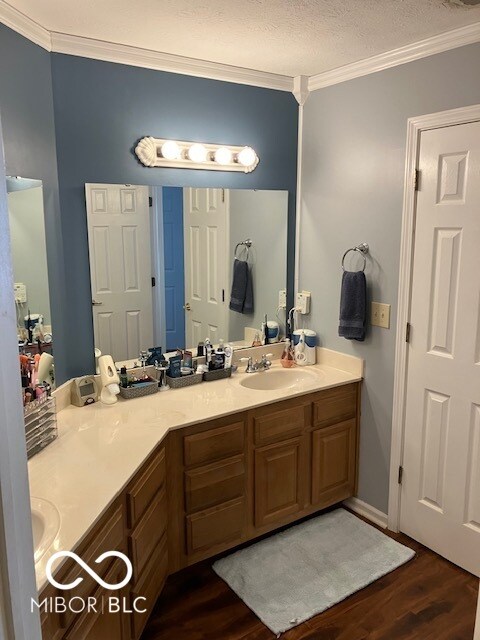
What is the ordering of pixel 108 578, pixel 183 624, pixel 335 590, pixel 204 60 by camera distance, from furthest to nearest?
pixel 204 60
pixel 335 590
pixel 183 624
pixel 108 578

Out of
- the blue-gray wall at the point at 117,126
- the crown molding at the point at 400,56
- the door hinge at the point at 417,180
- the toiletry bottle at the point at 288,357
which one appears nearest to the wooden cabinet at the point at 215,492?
the toiletry bottle at the point at 288,357

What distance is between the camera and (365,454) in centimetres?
292

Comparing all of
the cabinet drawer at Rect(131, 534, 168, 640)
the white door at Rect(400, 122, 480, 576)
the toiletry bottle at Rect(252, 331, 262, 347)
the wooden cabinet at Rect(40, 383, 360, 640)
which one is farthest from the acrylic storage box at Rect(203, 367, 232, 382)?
the white door at Rect(400, 122, 480, 576)

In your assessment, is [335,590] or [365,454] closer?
[335,590]

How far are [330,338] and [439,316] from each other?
73 centimetres

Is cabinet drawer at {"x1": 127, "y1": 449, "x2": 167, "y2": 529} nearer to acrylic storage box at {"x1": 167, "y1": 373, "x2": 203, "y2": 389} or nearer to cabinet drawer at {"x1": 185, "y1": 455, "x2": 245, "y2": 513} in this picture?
cabinet drawer at {"x1": 185, "y1": 455, "x2": 245, "y2": 513}

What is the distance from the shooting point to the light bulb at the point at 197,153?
264cm

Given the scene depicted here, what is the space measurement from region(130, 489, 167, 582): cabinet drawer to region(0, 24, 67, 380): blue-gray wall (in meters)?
0.75

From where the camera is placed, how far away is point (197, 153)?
2652mm

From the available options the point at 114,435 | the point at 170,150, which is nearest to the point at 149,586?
the point at 114,435

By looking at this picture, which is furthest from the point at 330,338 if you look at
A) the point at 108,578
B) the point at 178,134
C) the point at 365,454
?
the point at 108,578

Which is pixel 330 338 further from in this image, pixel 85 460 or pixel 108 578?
pixel 108 578

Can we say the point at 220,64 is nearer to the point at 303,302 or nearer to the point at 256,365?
the point at 303,302

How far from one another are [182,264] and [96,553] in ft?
5.11
